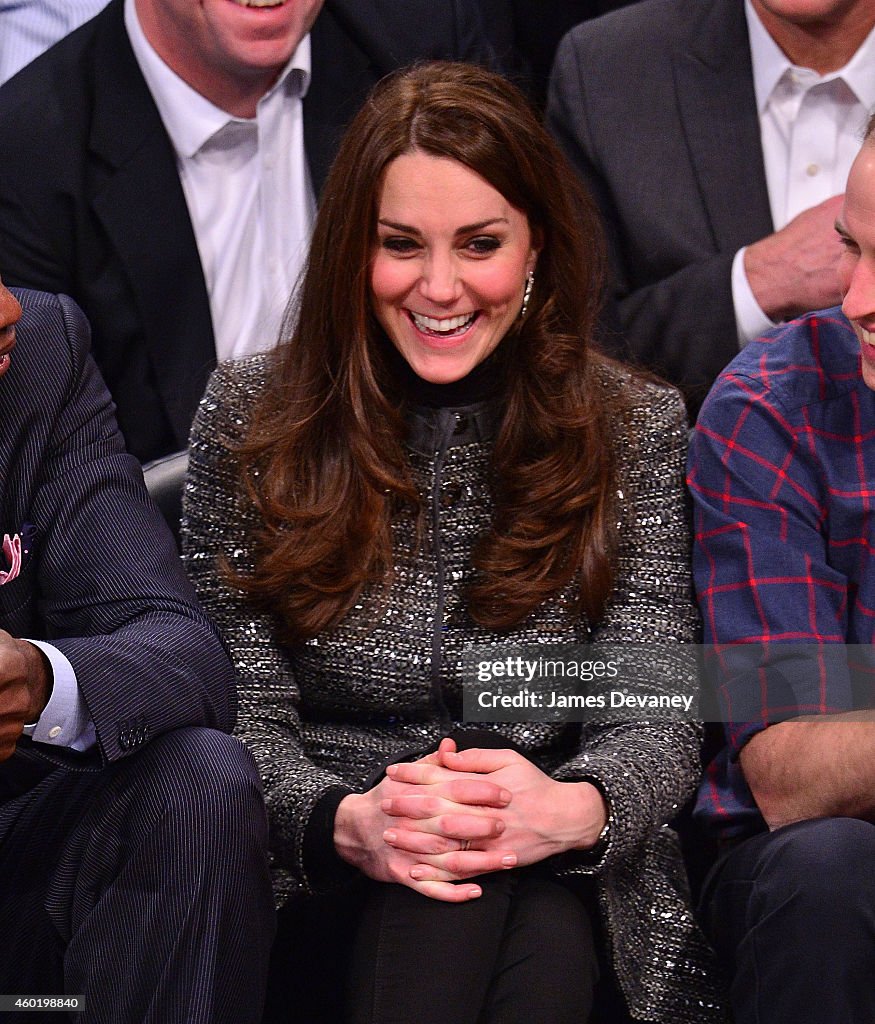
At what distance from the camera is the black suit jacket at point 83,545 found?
65.1 inches

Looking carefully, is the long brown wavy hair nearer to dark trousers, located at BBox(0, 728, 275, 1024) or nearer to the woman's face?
the woman's face

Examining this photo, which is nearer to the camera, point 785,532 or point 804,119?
point 785,532

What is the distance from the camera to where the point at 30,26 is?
262 cm

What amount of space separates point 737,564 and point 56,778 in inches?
30.4

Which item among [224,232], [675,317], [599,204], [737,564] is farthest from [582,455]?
[224,232]

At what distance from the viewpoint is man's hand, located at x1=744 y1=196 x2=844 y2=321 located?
7.36 feet

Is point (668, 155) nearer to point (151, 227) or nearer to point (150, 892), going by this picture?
point (151, 227)

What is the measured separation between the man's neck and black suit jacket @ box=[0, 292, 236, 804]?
3.84ft

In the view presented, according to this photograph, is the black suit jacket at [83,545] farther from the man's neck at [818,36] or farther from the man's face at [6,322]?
the man's neck at [818,36]

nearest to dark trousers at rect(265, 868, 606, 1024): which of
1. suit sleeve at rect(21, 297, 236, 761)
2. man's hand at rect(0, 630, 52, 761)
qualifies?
suit sleeve at rect(21, 297, 236, 761)

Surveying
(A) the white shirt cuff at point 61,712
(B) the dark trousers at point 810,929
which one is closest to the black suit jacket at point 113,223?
(A) the white shirt cuff at point 61,712

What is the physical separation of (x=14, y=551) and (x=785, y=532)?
0.83 meters

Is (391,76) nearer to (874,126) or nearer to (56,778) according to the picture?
(874,126)

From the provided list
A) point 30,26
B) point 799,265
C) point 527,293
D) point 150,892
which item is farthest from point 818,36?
point 150,892
